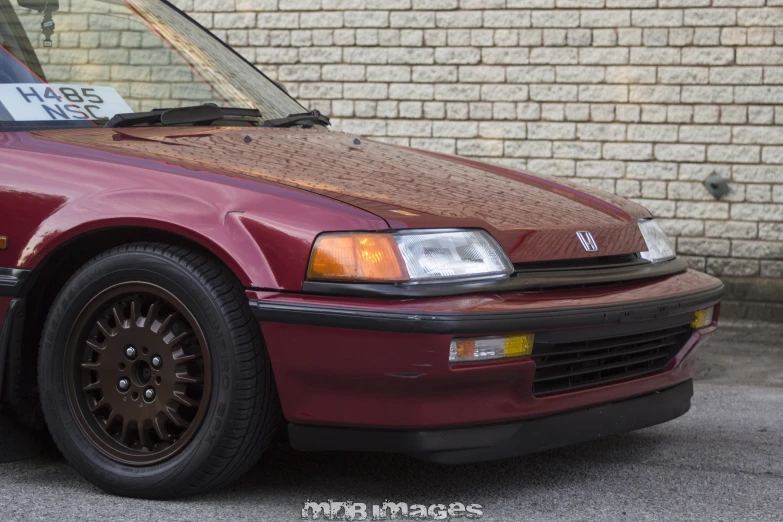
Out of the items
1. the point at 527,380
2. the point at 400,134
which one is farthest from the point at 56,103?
the point at 400,134

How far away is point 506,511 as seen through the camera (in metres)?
3.41

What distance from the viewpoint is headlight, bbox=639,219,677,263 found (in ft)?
13.0

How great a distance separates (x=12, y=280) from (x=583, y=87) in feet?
18.5

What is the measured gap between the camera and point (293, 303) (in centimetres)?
323

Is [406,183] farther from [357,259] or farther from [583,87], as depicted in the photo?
[583,87]

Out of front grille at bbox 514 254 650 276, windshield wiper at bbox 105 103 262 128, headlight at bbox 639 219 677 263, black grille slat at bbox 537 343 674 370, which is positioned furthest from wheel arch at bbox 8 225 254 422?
headlight at bbox 639 219 677 263

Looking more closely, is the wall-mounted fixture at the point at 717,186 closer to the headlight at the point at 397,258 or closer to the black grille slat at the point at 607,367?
the black grille slat at the point at 607,367

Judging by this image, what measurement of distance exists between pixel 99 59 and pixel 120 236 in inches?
35.7

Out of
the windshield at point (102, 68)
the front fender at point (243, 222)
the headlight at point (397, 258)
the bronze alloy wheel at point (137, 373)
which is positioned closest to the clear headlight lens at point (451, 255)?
the headlight at point (397, 258)

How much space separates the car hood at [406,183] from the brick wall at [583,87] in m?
4.20

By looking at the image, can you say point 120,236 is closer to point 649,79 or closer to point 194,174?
point 194,174

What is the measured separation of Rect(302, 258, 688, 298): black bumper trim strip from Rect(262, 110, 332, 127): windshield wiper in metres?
1.28

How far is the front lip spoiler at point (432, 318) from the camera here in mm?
3121

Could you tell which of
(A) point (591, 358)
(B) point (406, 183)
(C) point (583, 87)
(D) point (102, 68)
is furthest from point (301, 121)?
(C) point (583, 87)
